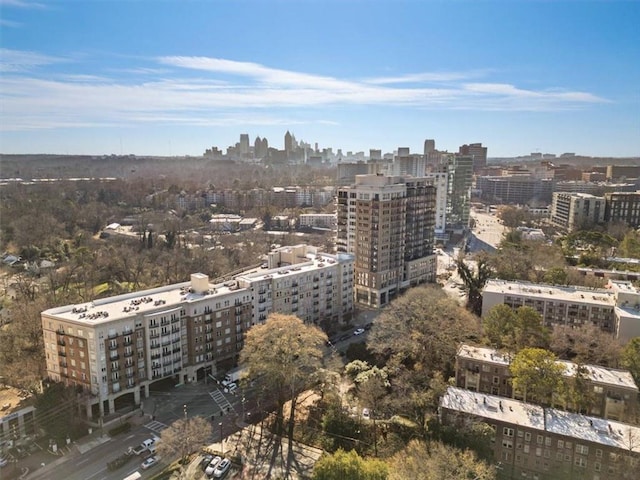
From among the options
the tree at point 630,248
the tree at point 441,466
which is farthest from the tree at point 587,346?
the tree at point 630,248

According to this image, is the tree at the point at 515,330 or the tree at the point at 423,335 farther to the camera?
the tree at the point at 423,335

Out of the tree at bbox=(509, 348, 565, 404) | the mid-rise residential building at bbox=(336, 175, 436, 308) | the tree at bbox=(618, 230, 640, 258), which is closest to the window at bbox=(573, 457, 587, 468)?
the tree at bbox=(509, 348, 565, 404)

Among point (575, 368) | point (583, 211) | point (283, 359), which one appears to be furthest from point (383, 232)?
point (583, 211)

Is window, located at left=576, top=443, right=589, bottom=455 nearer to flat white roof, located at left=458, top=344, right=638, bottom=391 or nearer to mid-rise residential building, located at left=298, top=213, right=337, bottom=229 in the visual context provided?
flat white roof, located at left=458, top=344, right=638, bottom=391

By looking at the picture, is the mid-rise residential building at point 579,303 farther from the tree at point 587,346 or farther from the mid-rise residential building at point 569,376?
the mid-rise residential building at point 569,376

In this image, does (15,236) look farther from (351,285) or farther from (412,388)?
(412,388)
